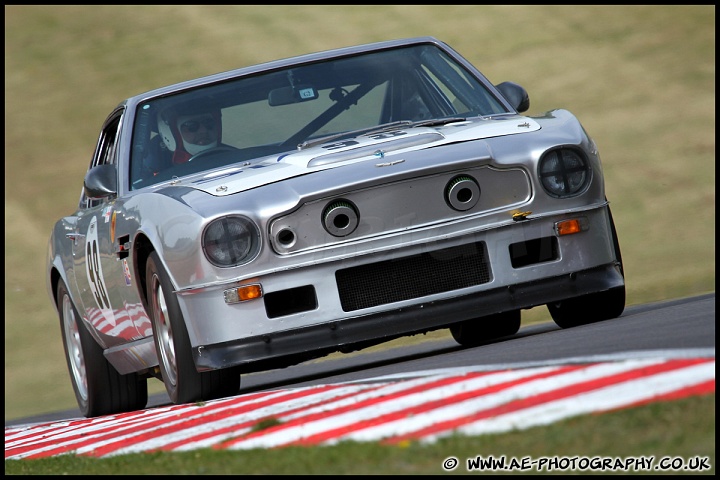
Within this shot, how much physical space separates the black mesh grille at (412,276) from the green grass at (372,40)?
564 cm

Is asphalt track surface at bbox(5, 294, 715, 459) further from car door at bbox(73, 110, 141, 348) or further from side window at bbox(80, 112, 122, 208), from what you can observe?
side window at bbox(80, 112, 122, 208)

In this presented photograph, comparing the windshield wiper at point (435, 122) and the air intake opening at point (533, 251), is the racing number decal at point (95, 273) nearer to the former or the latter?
the windshield wiper at point (435, 122)

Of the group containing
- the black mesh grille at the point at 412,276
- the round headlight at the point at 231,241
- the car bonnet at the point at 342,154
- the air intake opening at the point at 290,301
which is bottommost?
the air intake opening at the point at 290,301

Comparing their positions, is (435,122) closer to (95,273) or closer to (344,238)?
(344,238)

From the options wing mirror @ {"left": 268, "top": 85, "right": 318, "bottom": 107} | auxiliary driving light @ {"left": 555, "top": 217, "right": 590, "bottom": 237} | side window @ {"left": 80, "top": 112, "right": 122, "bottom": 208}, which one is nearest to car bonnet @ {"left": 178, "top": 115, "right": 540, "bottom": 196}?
auxiliary driving light @ {"left": 555, "top": 217, "right": 590, "bottom": 237}

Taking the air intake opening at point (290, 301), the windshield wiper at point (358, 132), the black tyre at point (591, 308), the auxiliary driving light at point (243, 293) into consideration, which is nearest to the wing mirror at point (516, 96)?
the windshield wiper at point (358, 132)

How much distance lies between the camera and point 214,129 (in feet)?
24.0

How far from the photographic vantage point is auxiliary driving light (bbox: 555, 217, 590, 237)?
643 cm

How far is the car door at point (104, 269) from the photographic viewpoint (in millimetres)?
7215

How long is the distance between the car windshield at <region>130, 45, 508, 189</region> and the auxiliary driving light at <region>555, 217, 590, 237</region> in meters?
0.96

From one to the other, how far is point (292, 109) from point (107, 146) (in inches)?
59.5

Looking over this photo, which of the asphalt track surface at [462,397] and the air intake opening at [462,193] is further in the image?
the air intake opening at [462,193]

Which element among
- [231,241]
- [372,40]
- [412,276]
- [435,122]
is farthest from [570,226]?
[372,40]

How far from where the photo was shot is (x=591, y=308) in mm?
7152
